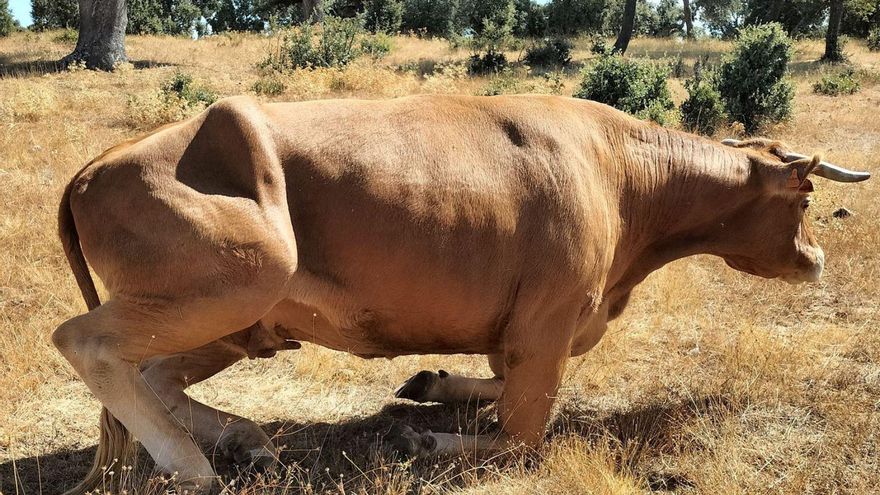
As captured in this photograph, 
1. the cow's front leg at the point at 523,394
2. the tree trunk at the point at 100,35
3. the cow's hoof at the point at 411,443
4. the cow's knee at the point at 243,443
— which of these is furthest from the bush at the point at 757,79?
the tree trunk at the point at 100,35

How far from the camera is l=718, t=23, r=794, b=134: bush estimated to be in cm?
1564

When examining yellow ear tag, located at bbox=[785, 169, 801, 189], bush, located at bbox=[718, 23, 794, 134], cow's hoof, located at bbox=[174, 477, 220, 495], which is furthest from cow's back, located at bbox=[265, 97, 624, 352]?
bush, located at bbox=[718, 23, 794, 134]

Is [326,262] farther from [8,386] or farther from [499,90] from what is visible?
[499,90]

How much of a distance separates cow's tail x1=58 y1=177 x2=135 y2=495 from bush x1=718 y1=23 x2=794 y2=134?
45.4 feet

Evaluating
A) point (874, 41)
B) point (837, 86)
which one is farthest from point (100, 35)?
point (874, 41)

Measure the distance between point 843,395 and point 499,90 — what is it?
39.3 feet

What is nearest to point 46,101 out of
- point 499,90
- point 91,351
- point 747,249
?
point 499,90

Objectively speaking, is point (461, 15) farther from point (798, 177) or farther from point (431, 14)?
point (798, 177)

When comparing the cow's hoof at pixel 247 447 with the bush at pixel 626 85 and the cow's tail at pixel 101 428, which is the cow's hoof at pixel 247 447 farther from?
the bush at pixel 626 85

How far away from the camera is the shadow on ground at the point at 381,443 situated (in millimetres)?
4559

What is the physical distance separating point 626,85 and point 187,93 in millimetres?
7947

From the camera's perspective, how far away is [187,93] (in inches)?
580

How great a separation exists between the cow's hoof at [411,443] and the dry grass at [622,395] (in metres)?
0.09

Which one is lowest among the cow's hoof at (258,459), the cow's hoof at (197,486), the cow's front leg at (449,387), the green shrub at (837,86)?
the green shrub at (837,86)
